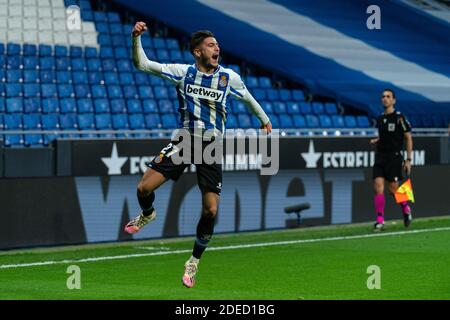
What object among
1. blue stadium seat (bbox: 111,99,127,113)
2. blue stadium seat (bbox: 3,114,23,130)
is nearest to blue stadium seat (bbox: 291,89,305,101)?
blue stadium seat (bbox: 111,99,127,113)

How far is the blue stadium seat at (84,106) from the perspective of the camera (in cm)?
2056

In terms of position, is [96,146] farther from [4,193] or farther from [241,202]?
[241,202]

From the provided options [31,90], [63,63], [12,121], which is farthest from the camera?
[63,63]

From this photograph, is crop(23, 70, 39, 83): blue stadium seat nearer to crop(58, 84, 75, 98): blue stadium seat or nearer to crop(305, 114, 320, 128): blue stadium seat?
crop(58, 84, 75, 98): blue stadium seat

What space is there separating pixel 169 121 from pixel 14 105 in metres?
3.25

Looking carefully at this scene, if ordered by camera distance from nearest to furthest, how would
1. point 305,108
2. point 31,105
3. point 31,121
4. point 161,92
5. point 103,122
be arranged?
point 31,121, point 31,105, point 103,122, point 161,92, point 305,108

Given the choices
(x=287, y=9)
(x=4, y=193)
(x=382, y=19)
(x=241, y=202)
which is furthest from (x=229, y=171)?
(x=382, y=19)

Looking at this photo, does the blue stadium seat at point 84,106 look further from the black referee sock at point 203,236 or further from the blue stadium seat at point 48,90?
the black referee sock at point 203,236

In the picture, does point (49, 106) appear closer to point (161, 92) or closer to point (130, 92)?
point (130, 92)

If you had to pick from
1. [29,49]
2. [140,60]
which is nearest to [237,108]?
[29,49]

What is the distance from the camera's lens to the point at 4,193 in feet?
48.1

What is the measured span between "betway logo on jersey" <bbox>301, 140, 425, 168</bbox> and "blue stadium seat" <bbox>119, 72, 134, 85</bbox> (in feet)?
16.0

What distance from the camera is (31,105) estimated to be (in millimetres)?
19953
